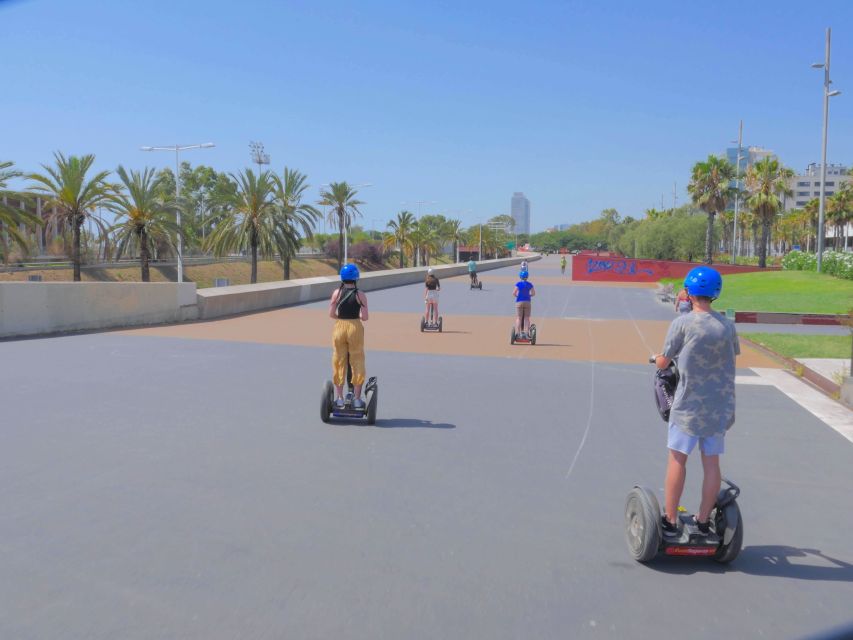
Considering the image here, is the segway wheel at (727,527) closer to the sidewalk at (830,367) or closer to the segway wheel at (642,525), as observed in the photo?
the segway wheel at (642,525)

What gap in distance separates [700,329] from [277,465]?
3633 millimetres

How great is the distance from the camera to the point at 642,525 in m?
4.53

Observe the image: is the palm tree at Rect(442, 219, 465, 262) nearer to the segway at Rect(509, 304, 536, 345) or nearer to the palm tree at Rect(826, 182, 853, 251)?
the palm tree at Rect(826, 182, 853, 251)

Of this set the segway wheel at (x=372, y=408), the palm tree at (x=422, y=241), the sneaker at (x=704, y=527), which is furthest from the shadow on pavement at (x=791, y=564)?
the palm tree at (x=422, y=241)

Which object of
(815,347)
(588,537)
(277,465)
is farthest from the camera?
(815,347)

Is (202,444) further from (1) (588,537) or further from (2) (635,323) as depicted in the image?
(2) (635,323)

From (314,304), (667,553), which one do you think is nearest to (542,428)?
(667,553)

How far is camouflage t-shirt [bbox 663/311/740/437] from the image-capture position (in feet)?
14.4

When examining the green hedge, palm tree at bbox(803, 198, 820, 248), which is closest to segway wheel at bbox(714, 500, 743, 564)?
the green hedge

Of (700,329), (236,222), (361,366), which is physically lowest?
(361,366)

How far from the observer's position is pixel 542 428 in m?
8.24

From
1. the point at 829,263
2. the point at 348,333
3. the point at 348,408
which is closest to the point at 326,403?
the point at 348,408

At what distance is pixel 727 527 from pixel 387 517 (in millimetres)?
2117

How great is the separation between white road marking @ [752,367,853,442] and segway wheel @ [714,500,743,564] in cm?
427
